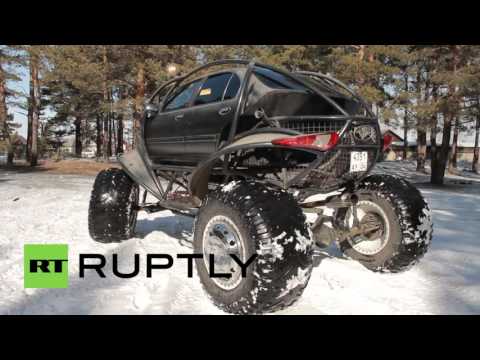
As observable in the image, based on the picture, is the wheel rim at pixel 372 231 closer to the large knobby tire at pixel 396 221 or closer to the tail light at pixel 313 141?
the large knobby tire at pixel 396 221

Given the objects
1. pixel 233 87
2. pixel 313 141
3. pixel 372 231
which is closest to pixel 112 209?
pixel 233 87

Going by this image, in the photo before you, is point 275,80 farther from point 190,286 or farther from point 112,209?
point 112,209

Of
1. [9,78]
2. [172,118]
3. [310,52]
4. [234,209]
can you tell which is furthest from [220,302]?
[9,78]

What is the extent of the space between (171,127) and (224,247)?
6.58 ft

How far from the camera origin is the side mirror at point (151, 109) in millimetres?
4660

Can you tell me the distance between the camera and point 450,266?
3.77m

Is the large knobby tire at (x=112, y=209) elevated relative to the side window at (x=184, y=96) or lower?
lower

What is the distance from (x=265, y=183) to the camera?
293 centimetres

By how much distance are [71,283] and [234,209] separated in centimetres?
170

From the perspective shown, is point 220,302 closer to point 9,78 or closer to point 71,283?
point 71,283

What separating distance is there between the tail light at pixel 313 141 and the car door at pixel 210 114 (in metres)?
0.86

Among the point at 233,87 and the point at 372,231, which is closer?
the point at 233,87

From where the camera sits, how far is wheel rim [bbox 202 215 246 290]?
2668 millimetres

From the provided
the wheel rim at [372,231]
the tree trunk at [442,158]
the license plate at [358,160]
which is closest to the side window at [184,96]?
the license plate at [358,160]
